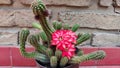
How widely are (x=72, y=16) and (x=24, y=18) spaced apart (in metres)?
0.23

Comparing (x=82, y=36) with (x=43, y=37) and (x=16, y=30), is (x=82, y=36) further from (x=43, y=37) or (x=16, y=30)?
(x=16, y=30)

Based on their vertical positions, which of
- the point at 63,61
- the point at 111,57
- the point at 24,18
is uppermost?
the point at 24,18

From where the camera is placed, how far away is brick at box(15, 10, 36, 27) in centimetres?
128

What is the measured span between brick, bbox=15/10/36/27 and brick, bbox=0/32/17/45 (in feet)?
0.22

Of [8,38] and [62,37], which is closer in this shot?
[62,37]

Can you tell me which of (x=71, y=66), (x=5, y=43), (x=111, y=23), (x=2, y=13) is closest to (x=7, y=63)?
(x=5, y=43)

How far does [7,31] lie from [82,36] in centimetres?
42

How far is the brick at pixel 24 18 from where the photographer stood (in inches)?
50.5

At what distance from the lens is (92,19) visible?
1304 mm

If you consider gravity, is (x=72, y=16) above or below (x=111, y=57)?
above

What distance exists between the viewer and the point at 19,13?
1.28 meters

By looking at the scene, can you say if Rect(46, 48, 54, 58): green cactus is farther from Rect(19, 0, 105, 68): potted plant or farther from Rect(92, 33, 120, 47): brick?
Rect(92, 33, 120, 47): brick

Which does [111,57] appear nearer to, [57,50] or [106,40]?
[106,40]

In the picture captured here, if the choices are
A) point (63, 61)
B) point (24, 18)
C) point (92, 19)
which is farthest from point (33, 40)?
point (92, 19)
